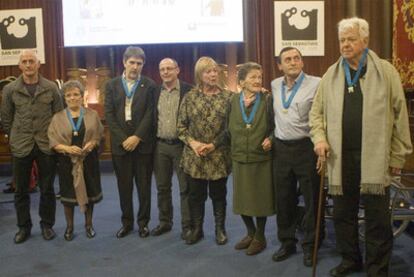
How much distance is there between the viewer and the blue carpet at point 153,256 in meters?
3.04

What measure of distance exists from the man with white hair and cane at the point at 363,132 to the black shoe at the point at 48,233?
221 centimetres

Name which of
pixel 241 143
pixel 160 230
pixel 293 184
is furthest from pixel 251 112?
pixel 160 230

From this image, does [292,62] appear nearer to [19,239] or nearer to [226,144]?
[226,144]

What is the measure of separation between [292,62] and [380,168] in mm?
853

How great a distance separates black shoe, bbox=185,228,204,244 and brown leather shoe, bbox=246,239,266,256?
1.44 ft

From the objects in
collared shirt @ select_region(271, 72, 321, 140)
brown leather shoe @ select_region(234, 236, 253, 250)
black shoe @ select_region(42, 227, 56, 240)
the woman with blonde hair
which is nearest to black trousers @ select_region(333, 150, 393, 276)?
collared shirt @ select_region(271, 72, 321, 140)

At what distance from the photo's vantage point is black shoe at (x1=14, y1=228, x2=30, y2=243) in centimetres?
371

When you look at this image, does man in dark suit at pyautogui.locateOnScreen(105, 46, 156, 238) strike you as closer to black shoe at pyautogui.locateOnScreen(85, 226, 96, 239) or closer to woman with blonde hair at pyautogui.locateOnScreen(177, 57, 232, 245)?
black shoe at pyautogui.locateOnScreen(85, 226, 96, 239)

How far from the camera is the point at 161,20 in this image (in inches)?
257

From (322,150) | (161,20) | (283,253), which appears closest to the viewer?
(322,150)

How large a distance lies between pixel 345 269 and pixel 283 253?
1.48 ft

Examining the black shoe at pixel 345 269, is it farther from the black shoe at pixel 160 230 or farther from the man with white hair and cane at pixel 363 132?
the black shoe at pixel 160 230

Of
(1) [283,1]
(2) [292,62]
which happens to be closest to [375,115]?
(2) [292,62]

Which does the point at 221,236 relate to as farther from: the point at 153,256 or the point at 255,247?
the point at 153,256
